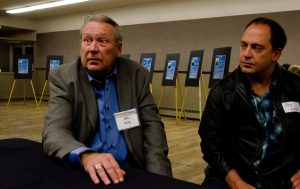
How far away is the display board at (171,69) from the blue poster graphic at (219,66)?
0.97m

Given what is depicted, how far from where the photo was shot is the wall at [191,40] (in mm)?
6547

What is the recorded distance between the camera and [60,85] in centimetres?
161

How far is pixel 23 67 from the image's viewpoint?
400 inches

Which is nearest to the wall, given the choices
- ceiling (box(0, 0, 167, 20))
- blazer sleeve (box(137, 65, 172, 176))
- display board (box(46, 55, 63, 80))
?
ceiling (box(0, 0, 167, 20))

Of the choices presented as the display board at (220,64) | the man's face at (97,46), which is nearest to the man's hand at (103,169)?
the man's face at (97,46)

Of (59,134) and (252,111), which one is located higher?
(252,111)

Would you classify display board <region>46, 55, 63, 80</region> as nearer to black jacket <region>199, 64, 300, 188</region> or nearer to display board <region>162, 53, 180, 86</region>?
display board <region>162, 53, 180, 86</region>

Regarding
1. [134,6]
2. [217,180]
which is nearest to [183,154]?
[217,180]

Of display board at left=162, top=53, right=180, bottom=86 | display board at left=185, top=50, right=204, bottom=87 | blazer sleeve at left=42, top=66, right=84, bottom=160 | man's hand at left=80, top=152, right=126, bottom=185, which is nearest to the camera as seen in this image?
man's hand at left=80, top=152, right=126, bottom=185

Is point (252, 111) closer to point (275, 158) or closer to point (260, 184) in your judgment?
point (275, 158)

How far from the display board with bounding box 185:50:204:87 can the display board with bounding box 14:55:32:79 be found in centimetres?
529

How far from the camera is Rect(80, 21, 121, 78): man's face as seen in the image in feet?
5.32

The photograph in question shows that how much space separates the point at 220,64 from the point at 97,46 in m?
5.32

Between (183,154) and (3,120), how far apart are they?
13.9 ft
